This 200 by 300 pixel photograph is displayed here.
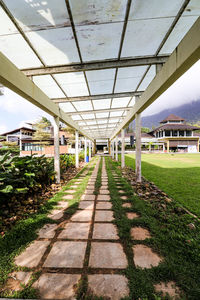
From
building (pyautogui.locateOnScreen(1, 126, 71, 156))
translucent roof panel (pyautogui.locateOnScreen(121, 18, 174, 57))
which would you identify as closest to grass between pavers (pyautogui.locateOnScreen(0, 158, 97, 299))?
translucent roof panel (pyautogui.locateOnScreen(121, 18, 174, 57))

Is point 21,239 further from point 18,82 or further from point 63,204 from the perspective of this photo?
point 18,82

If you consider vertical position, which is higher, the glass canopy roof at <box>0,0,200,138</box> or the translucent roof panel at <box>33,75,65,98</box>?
the glass canopy roof at <box>0,0,200,138</box>

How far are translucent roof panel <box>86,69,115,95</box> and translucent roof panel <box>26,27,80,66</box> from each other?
0.69 metres

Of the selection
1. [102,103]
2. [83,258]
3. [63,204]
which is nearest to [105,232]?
[83,258]

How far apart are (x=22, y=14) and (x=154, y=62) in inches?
103

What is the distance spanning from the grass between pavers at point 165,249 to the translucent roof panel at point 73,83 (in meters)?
3.51

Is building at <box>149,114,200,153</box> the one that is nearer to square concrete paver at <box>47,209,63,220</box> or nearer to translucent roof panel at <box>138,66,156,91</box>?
translucent roof panel at <box>138,66,156,91</box>

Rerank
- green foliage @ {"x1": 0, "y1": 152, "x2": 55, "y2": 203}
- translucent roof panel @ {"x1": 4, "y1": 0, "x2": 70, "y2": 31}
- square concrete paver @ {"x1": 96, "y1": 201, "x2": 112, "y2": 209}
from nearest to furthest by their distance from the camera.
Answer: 1. translucent roof panel @ {"x1": 4, "y1": 0, "x2": 70, "y2": 31}
2. green foliage @ {"x1": 0, "y1": 152, "x2": 55, "y2": 203}
3. square concrete paver @ {"x1": 96, "y1": 201, "x2": 112, "y2": 209}

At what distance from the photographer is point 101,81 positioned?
3.95 metres

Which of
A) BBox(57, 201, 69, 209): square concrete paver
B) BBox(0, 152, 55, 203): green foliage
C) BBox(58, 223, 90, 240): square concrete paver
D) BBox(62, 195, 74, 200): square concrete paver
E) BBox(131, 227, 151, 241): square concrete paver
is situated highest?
BBox(0, 152, 55, 203): green foliage

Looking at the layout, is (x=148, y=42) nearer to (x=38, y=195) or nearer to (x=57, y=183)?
(x=38, y=195)

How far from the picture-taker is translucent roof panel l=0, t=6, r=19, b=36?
1834 mm

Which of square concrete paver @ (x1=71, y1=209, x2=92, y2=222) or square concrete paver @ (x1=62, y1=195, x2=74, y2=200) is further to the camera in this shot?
square concrete paver @ (x1=62, y1=195, x2=74, y2=200)

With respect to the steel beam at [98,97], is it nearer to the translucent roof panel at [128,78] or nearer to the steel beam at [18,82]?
the translucent roof panel at [128,78]
